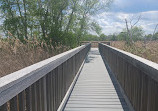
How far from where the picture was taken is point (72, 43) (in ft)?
45.8

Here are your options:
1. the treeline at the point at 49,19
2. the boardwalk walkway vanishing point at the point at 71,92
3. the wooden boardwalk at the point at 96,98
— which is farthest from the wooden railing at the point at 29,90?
the treeline at the point at 49,19

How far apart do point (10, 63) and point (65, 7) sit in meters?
12.6

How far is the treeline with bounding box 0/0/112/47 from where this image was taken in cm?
1425

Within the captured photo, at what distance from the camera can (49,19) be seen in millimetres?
15641

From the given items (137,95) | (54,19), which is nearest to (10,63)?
(137,95)

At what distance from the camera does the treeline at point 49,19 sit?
14.3 meters

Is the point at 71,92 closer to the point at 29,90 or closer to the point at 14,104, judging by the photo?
the point at 29,90

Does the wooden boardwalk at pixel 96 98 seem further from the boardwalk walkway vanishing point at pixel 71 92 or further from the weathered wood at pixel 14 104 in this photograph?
the weathered wood at pixel 14 104

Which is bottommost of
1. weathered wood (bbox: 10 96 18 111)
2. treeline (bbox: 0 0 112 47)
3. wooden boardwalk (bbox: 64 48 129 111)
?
wooden boardwalk (bbox: 64 48 129 111)

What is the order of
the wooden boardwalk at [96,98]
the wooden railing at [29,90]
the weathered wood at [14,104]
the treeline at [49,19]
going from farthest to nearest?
1. the treeline at [49,19]
2. the wooden boardwalk at [96,98]
3. the weathered wood at [14,104]
4. the wooden railing at [29,90]

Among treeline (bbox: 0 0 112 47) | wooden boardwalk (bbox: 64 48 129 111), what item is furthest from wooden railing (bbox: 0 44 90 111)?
treeline (bbox: 0 0 112 47)

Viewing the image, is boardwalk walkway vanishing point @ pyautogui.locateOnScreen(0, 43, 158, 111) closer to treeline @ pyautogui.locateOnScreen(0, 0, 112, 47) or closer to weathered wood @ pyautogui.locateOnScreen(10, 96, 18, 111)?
weathered wood @ pyautogui.locateOnScreen(10, 96, 18, 111)

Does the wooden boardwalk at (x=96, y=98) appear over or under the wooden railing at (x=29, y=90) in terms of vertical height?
under

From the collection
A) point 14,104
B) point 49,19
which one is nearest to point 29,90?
point 14,104
